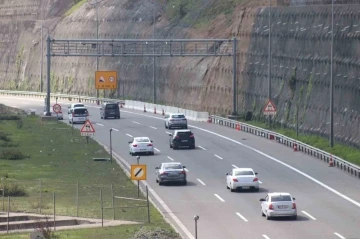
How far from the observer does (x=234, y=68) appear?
98.3 metres

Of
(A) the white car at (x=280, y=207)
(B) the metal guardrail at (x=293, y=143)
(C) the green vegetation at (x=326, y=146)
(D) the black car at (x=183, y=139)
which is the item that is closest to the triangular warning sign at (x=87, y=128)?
(D) the black car at (x=183, y=139)

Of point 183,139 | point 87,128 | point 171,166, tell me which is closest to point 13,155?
point 87,128

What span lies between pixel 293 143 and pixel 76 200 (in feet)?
85.2

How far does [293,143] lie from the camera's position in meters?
74.0

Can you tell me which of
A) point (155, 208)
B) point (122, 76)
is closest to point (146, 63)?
point (122, 76)

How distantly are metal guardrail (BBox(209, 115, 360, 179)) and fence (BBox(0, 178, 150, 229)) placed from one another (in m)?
13.2

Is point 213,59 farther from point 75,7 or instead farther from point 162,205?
point 162,205

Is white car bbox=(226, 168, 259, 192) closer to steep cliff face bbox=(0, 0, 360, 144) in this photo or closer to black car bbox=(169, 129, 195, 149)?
steep cliff face bbox=(0, 0, 360, 144)

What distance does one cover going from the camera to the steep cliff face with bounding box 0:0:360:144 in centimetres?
7838

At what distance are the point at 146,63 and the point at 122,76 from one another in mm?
5232

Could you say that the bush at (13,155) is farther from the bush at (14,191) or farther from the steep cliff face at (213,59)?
the steep cliff face at (213,59)

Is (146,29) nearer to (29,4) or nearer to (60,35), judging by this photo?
(60,35)

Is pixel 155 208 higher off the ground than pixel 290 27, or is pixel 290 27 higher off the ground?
pixel 290 27

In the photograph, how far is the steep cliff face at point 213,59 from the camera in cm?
7838
